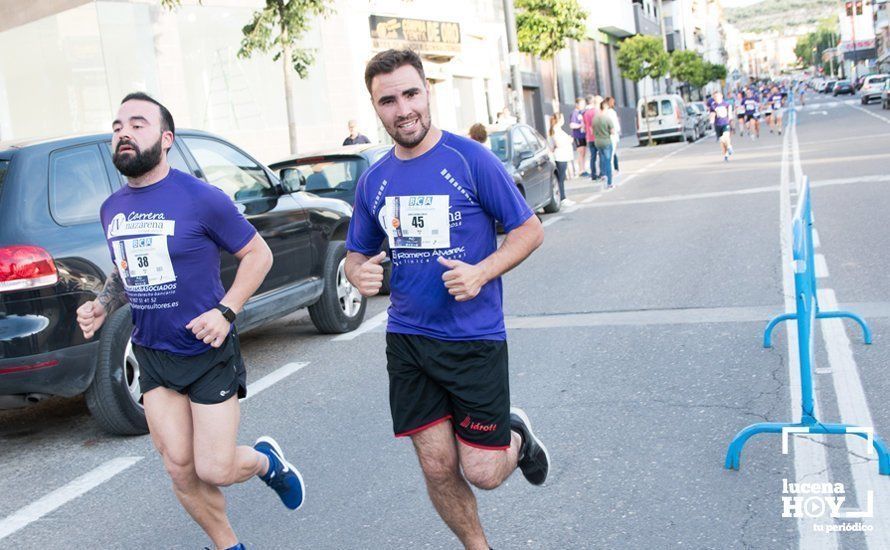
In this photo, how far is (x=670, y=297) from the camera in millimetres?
8656

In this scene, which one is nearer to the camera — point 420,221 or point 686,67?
point 420,221

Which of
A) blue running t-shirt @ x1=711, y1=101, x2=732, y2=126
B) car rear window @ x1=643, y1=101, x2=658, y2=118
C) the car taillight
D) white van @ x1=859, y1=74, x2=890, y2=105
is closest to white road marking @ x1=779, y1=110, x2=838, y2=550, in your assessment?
the car taillight

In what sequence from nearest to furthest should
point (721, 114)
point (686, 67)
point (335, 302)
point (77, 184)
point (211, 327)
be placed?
Answer: point (211, 327) < point (77, 184) < point (335, 302) < point (721, 114) < point (686, 67)

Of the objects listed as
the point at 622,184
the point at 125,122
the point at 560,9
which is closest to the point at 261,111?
the point at 622,184

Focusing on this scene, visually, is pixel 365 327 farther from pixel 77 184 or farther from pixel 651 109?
pixel 651 109

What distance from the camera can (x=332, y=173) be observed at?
10414mm

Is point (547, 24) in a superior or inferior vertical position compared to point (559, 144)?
superior

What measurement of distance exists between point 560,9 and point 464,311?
95.5 feet

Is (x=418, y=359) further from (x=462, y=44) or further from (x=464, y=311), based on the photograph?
(x=462, y=44)

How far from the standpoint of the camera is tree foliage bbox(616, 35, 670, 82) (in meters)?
48.0

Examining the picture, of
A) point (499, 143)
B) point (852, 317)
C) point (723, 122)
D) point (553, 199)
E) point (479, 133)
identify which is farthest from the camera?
A: point (723, 122)

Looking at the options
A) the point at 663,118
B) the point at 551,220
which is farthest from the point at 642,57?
the point at 551,220

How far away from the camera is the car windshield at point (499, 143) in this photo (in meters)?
14.7

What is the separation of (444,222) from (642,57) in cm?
4714
